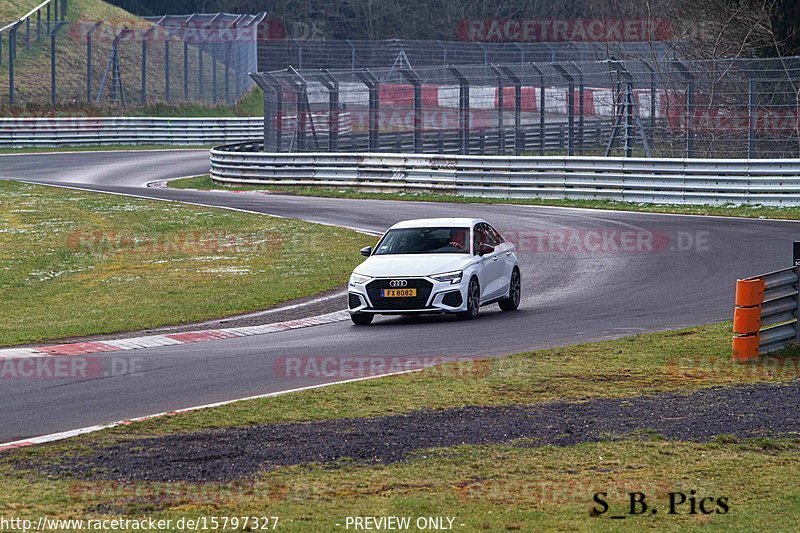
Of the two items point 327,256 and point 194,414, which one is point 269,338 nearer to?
point 194,414

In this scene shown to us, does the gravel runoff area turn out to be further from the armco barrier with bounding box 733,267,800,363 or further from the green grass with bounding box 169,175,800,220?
the green grass with bounding box 169,175,800,220

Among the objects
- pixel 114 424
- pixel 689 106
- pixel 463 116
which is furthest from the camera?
pixel 463 116

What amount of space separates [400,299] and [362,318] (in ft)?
2.00

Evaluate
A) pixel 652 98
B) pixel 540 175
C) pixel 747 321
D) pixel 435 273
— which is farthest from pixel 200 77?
pixel 747 321

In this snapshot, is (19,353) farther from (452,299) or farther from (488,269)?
(488,269)

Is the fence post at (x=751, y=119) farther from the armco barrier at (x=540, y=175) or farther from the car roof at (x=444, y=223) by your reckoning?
the car roof at (x=444, y=223)

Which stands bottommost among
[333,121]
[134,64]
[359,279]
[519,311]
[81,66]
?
[519,311]

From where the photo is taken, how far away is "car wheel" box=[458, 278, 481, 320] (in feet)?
52.4

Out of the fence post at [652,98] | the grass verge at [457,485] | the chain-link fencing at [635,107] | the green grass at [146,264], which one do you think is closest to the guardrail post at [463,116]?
the chain-link fencing at [635,107]

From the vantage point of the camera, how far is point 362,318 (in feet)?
52.6

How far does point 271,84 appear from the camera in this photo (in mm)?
37094

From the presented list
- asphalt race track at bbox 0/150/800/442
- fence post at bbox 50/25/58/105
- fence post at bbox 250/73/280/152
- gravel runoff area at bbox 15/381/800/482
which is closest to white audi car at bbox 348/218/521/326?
asphalt race track at bbox 0/150/800/442

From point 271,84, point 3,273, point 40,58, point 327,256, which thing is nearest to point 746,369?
point 327,256

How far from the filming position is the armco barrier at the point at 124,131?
165ft
